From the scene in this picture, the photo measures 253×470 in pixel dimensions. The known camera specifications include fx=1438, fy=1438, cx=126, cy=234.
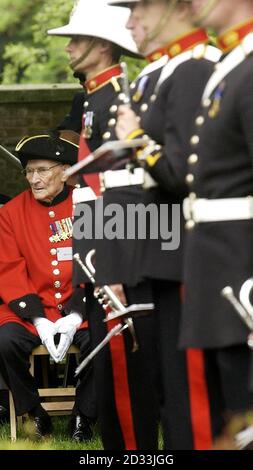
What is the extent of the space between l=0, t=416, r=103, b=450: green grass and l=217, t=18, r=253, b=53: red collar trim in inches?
124

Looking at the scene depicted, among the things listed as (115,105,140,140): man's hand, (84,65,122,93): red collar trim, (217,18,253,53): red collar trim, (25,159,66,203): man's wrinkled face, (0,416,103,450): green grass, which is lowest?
(0,416,103,450): green grass

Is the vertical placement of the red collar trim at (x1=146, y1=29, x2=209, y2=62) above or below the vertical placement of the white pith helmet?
below

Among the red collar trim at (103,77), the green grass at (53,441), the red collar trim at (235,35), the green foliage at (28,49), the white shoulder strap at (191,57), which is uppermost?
the green foliage at (28,49)

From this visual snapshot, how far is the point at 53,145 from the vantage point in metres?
7.77

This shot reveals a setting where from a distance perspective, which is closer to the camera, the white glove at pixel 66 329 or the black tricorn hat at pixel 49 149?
the white glove at pixel 66 329

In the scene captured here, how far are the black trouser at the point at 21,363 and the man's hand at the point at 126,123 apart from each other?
288cm

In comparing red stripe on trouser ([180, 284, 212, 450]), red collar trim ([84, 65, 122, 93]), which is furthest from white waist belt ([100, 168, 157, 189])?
red stripe on trouser ([180, 284, 212, 450])

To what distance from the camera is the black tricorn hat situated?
775 cm

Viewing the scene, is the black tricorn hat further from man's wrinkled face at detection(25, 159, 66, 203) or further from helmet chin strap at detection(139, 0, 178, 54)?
helmet chin strap at detection(139, 0, 178, 54)

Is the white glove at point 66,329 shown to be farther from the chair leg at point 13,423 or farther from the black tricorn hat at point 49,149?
the black tricorn hat at point 49,149

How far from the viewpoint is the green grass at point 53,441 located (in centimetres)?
731

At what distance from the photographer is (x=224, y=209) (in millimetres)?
4324

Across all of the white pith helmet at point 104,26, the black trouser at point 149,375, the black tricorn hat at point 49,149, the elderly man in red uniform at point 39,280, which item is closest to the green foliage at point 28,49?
the elderly man in red uniform at point 39,280
